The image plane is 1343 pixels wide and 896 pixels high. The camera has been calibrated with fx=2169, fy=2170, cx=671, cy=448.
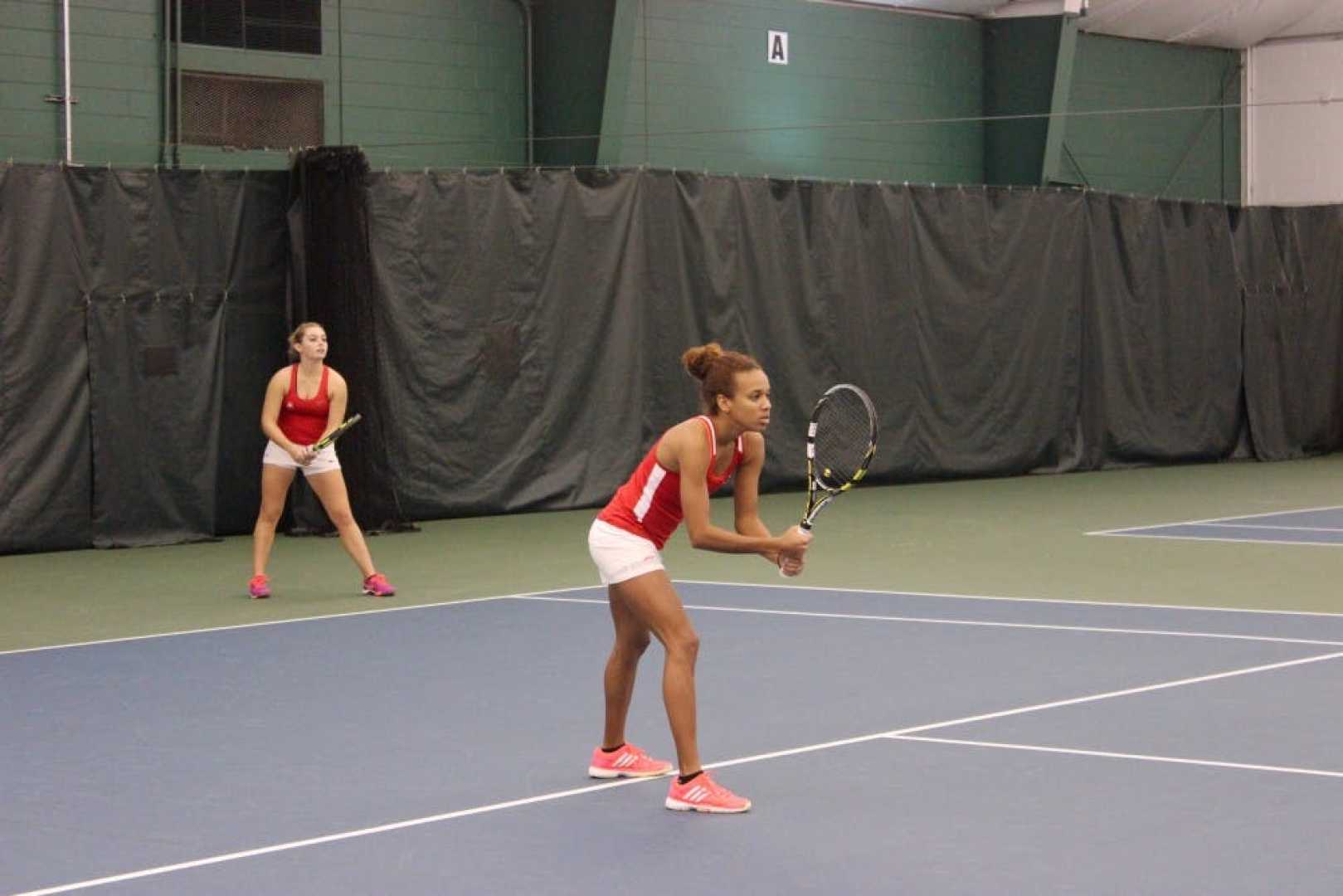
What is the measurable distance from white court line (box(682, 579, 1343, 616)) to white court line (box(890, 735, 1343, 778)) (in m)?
3.65

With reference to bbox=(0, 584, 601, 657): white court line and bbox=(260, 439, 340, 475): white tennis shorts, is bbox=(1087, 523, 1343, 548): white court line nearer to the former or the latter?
→ bbox=(0, 584, 601, 657): white court line

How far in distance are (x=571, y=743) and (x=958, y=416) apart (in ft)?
42.3

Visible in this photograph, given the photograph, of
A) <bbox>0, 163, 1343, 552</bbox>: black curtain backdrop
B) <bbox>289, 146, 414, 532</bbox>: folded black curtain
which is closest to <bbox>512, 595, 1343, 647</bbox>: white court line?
<bbox>289, 146, 414, 532</bbox>: folded black curtain

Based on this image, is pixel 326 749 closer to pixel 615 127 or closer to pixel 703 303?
pixel 703 303

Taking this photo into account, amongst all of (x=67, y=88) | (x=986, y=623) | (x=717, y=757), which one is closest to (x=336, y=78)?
(x=67, y=88)

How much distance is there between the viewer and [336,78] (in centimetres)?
1756

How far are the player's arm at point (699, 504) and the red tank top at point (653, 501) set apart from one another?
0.12m

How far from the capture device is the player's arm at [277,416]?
11031 mm

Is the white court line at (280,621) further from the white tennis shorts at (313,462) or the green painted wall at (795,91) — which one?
the green painted wall at (795,91)

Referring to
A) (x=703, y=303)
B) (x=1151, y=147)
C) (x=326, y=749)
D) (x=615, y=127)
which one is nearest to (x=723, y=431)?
(x=326, y=749)

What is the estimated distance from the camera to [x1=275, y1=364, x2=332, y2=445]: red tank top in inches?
440

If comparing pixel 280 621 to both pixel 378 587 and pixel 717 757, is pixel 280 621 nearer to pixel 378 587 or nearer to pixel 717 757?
pixel 378 587

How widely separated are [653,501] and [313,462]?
17.8ft

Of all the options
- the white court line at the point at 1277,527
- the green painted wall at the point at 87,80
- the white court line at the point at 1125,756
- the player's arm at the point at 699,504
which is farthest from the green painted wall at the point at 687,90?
the player's arm at the point at 699,504
